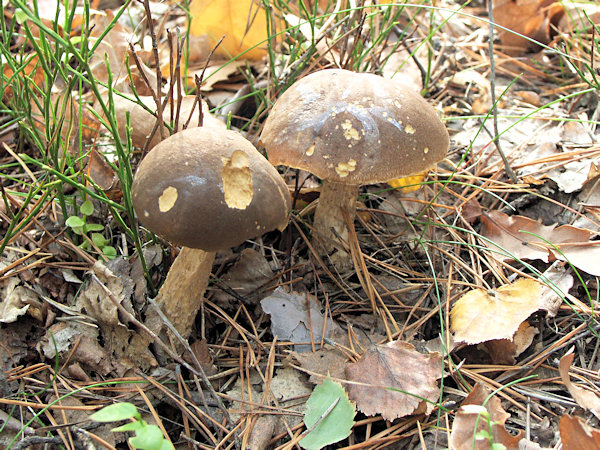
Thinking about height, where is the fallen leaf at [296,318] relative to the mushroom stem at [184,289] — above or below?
below

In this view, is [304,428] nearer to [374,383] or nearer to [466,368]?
[374,383]

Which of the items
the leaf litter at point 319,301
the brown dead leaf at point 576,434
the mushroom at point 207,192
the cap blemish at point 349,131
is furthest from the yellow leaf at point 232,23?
the brown dead leaf at point 576,434

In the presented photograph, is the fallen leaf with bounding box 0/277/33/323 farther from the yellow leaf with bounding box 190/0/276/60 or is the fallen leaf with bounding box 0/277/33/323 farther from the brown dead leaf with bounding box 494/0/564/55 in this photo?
the brown dead leaf with bounding box 494/0/564/55

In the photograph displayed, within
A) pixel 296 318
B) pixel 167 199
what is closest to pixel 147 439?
pixel 167 199

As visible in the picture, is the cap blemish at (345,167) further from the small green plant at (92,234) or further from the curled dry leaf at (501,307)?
the small green plant at (92,234)

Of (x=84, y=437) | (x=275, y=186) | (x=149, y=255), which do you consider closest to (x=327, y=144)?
(x=275, y=186)
